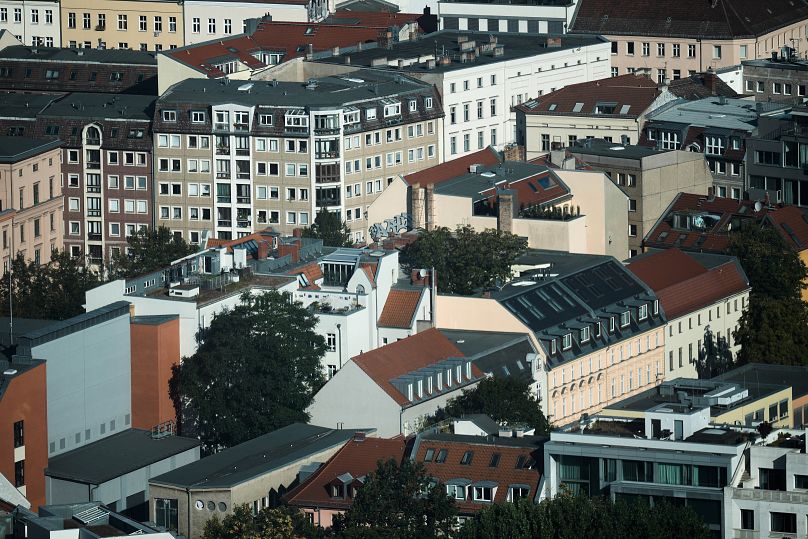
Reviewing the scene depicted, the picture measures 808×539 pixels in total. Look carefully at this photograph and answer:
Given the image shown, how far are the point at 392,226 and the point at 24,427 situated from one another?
167ft

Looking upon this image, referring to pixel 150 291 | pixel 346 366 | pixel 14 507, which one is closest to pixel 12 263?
pixel 150 291

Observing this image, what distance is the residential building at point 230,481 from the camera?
472 ft

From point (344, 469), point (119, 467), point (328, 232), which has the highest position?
point (328, 232)

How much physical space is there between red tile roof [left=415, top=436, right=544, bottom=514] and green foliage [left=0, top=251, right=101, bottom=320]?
38.2m

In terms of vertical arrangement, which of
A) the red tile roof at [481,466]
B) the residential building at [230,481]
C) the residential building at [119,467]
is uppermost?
the red tile roof at [481,466]

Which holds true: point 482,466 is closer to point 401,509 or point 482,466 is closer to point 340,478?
point 401,509

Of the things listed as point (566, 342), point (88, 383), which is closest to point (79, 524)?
point (88, 383)

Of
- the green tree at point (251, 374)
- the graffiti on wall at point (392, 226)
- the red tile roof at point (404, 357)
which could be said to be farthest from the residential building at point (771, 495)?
the graffiti on wall at point (392, 226)

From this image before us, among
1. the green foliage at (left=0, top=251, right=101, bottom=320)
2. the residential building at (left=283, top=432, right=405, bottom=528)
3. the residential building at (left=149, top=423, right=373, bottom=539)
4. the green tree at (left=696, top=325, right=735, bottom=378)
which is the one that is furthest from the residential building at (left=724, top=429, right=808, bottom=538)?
the green foliage at (left=0, top=251, right=101, bottom=320)

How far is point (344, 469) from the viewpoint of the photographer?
144625 mm

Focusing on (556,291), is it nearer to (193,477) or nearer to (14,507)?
(193,477)

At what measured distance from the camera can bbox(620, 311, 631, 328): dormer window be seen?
566 feet

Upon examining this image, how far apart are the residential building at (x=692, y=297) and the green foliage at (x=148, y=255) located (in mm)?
26776

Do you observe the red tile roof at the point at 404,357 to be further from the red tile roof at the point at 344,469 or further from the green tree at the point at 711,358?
the green tree at the point at 711,358
